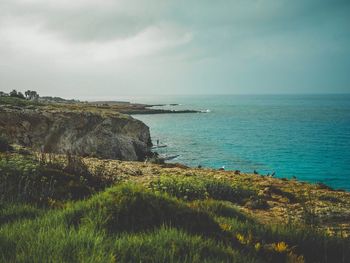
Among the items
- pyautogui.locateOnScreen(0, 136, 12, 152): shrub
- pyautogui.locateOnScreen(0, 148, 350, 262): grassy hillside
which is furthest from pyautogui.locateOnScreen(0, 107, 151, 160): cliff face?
pyautogui.locateOnScreen(0, 148, 350, 262): grassy hillside

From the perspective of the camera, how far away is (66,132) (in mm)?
35969

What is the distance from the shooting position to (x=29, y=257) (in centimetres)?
390

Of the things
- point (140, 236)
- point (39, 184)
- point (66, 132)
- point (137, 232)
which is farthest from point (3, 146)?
point (66, 132)

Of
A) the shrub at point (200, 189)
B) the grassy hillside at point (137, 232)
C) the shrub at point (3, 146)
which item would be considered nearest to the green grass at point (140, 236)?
the grassy hillside at point (137, 232)

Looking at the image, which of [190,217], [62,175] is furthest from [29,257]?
[62,175]

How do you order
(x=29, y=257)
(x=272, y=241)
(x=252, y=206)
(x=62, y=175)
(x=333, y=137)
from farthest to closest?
(x=333, y=137)
(x=252, y=206)
(x=62, y=175)
(x=272, y=241)
(x=29, y=257)

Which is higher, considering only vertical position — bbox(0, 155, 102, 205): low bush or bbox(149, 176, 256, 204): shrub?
bbox(0, 155, 102, 205): low bush

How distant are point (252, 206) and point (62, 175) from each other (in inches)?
252

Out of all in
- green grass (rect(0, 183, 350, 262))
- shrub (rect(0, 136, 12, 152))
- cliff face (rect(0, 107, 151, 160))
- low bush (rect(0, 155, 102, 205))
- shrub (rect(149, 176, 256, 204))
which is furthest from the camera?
cliff face (rect(0, 107, 151, 160))

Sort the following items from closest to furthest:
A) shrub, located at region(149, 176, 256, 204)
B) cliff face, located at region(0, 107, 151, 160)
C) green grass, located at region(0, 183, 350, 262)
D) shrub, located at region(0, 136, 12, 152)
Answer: green grass, located at region(0, 183, 350, 262) → shrub, located at region(149, 176, 256, 204) → shrub, located at region(0, 136, 12, 152) → cliff face, located at region(0, 107, 151, 160)

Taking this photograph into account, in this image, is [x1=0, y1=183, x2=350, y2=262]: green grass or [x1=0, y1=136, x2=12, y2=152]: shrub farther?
[x1=0, y1=136, x2=12, y2=152]: shrub

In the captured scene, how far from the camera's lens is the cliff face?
32.1 meters

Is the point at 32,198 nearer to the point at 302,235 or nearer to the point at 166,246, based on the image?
the point at 166,246

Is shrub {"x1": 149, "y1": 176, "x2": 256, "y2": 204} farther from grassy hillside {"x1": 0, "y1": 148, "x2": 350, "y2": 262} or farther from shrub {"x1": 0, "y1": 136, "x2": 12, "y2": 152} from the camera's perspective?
shrub {"x1": 0, "y1": 136, "x2": 12, "y2": 152}
